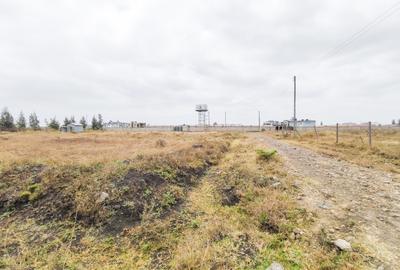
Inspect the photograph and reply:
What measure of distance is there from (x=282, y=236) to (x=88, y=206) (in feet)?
12.8

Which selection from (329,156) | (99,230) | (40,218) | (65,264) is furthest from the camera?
(329,156)

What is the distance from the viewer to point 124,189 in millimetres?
5691

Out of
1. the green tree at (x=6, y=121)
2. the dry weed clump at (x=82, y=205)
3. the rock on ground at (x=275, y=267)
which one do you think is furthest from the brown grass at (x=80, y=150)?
the green tree at (x=6, y=121)

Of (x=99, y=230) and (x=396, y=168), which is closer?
(x=99, y=230)

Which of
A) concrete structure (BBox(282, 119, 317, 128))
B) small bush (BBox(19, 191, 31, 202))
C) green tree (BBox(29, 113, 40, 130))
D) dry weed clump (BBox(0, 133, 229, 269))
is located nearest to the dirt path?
dry weed clump (BBox(0, 133, 229, 269))

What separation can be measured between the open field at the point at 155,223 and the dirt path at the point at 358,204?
0.29 m

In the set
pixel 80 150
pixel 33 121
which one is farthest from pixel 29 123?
pixel 80 150

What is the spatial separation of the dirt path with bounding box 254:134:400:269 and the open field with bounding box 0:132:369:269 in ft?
0.95

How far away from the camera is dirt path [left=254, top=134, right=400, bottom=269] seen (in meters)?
3.40

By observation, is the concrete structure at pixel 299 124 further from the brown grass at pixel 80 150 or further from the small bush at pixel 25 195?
the small bush at pixel 25 195

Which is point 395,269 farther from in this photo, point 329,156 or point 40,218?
point 329,156

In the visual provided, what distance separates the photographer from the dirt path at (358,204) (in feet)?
11.2

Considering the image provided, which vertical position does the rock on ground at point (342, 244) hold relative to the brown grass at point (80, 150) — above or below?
below

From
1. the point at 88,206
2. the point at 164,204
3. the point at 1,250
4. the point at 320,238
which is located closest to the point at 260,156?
the point at 164,204
